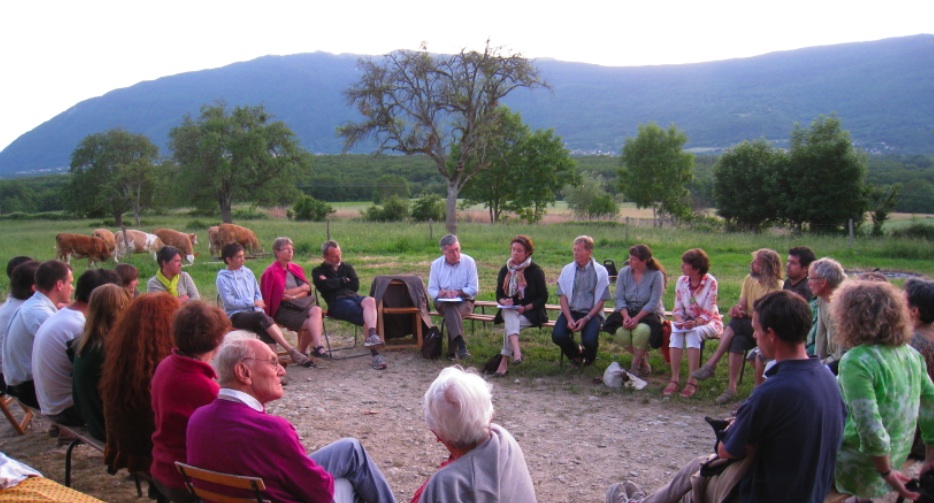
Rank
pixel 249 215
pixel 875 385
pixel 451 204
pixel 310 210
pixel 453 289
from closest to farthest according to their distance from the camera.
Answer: pixel 875 385
pixel 453 289
pixel 451 204
pixel 310 210
pixel 249 215

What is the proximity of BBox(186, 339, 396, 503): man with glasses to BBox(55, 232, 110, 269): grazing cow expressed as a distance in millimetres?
15206

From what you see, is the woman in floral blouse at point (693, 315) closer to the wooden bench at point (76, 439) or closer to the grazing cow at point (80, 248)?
the wooden bench at point (76, 439)

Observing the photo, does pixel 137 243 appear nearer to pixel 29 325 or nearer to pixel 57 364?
pixel 29 325

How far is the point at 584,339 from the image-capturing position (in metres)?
6.45

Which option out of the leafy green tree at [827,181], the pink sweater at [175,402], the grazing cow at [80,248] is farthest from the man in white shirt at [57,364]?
the leafy green tree at [827,181]

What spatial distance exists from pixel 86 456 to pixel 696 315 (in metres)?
4.92

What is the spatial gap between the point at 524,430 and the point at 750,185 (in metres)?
25.9

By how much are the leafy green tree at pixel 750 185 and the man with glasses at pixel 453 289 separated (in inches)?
885

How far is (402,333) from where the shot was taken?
7730mm

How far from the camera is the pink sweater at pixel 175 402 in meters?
2.89

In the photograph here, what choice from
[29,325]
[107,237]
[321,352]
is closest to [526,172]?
[107,237]

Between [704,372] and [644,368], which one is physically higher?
[704,372]

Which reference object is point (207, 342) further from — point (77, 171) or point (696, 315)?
point (77, 171)

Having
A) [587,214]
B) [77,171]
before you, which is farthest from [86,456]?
[77,171]
